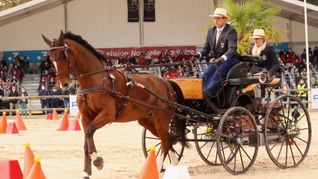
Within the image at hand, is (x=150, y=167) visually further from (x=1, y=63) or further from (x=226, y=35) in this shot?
(x=1, y=63)

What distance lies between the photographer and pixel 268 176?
33.6 ft

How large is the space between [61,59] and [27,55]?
3173 centimetres

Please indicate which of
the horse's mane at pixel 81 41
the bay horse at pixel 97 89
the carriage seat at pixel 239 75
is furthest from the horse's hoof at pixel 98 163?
the carriage seat at pixel 239 75

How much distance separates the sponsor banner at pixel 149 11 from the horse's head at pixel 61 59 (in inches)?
1257

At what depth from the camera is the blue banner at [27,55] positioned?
40.2 metres

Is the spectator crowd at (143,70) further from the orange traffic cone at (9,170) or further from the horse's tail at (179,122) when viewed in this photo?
the orange traffic cone at (9,170)

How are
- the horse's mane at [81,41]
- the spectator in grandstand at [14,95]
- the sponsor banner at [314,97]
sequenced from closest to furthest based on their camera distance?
the horse's mane at [81,41] → the sponsor banner at [314,97] → the spectator in grandstand at [14,95]

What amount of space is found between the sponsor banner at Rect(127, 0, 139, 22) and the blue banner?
551cm

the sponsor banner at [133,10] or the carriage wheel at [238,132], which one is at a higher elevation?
the sponsor banner at [133,10]

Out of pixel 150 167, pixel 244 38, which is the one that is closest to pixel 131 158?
pixel 150 167

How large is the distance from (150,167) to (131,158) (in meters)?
4.26

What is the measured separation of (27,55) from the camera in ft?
133

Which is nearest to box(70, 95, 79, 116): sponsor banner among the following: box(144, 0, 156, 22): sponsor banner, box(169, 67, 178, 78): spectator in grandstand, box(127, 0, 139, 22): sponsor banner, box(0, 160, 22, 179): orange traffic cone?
box(169, 67, 178, 78): spectator in grandstand

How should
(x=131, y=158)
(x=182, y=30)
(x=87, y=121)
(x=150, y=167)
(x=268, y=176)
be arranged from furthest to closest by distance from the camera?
(x=182, y=30) < (x=131, y=158) < (x=268, y=176) < (x=87, y=121) < (x=150, y=167)
